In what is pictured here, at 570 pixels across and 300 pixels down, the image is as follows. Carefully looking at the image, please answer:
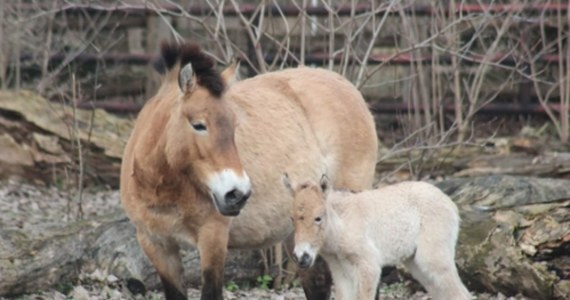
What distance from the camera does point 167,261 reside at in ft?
24.5

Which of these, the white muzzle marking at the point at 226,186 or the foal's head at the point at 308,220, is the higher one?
the white muzzle marking at the point at 226,186

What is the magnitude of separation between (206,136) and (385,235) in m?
1.40

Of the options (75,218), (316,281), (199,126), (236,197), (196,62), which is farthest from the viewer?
(75,218)

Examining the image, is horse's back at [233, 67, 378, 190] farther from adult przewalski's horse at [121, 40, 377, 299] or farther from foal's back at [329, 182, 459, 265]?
foal's back at [329, 182, 459, 265]

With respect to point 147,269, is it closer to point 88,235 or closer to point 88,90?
point 88,235

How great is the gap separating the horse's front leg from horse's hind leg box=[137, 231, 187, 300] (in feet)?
0.85

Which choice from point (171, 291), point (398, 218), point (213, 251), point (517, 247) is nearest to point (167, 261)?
point (171, 291)

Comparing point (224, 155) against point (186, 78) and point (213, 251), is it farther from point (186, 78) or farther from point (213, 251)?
point (213, 251)

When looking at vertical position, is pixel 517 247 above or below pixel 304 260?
below

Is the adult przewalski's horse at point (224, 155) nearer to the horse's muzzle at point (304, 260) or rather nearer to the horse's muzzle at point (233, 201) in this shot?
the horse's muzzle at point (233, 201)

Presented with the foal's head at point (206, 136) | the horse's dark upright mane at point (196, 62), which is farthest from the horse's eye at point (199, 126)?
the horse's dark upright mane at point (196, 62)

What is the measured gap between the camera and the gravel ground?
8758mm

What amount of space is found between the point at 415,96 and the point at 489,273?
4.72 meters

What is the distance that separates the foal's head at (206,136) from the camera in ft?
22.1
